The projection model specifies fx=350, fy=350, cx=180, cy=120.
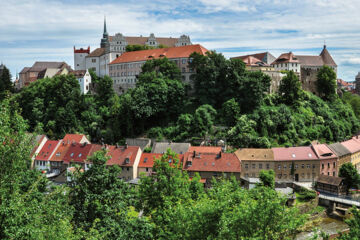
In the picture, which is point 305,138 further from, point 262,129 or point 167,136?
point 167,136

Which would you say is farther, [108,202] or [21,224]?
[108,202]

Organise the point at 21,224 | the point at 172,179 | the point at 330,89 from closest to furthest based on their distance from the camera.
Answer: the point at 21,224 < the point at 172,179 < the point at 330,89

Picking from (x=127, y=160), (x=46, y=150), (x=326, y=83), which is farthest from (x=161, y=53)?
(x=127, y=160)

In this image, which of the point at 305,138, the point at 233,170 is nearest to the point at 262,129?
the point at 305,138

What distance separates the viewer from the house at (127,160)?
41.2 metres

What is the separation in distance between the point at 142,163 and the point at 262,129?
17.5m

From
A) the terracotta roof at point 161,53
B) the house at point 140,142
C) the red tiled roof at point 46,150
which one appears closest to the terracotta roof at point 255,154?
the house at point 140,142

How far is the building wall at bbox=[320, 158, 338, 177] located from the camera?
4322cm

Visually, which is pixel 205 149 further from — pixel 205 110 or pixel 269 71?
pixel 269 71

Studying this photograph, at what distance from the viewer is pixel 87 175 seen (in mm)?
17062

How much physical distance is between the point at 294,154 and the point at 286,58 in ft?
106

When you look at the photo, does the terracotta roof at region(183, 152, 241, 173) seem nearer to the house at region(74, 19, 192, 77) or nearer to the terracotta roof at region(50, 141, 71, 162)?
the terracotta roof at region(50, 141, 71, 162)

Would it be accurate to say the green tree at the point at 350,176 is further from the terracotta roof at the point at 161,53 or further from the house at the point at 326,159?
the terracotta roof at the point at 161,53

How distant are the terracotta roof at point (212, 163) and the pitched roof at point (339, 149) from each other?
15.0 meters
